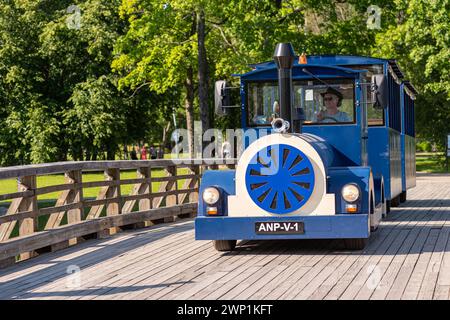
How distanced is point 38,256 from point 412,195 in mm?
14000

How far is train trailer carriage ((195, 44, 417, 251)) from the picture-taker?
11.1 m

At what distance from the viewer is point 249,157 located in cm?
1122

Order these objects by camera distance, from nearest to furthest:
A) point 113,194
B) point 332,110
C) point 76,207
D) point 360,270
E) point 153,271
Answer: point 360,270, point 153,271, point 332,110, point 76,207, point 113,194

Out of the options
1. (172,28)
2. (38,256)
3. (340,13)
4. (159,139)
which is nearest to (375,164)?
(38,256)

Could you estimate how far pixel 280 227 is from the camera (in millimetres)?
11188

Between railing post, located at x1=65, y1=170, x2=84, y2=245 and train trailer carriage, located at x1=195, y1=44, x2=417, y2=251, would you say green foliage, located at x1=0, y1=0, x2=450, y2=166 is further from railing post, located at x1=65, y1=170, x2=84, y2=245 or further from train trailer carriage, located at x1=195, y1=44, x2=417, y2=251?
railing post, located at x1=65, y1=170, x2=84, y2=245

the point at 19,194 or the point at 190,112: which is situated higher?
the point at 190,112

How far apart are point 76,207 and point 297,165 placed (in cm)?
378

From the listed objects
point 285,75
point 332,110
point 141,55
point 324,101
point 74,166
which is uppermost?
point 141,55

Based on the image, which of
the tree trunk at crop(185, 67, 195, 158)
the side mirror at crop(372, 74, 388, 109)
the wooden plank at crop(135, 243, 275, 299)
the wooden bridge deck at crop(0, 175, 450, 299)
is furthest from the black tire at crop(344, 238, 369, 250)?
the tree trunk at crop(185, 67, 195, 158)

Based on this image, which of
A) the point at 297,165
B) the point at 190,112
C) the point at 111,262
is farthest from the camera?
the point at 190,112

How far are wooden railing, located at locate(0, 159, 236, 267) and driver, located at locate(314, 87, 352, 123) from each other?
3519 mm

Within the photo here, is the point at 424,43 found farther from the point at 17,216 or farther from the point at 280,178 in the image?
the point at 17,216

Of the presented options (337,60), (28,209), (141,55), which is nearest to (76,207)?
(28,209)
